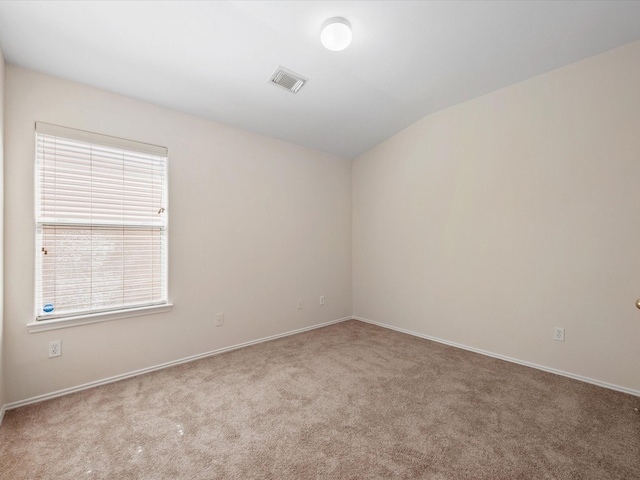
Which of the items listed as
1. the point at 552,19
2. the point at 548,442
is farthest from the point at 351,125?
the point at 548,442

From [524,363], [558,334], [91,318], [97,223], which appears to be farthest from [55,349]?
[558,334]

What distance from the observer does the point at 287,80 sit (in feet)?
8.63

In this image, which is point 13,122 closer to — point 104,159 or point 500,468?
point 104,159

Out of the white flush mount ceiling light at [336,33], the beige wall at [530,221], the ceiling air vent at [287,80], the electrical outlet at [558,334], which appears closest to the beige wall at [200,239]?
the ceiling air vent at [287,80]

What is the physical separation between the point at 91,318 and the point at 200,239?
1077 mm

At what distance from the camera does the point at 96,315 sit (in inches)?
94.5

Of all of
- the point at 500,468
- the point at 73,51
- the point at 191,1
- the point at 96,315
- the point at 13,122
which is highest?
the point at 191,1

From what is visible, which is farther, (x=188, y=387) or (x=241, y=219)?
(x=241, y=219)

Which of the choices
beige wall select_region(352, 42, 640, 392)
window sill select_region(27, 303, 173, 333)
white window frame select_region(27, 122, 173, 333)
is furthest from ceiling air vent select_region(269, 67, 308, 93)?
window sill select_region(27, 303, 173, 333)

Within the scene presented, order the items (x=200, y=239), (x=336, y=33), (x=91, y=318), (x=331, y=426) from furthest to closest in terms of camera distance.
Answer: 1. (x=200, y=239)
2. (x=91, y=318)
3. (x=336, y=33)
4. (x=331, y=426)

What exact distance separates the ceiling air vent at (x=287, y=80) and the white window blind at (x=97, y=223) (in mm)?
1224

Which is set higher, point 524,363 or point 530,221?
point 530,221

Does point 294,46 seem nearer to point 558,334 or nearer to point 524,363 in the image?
point 558,334

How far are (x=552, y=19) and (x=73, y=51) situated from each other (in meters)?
3.31
